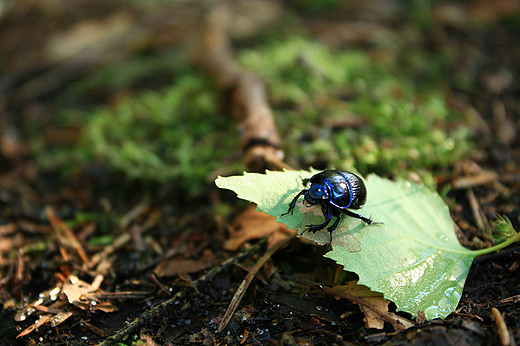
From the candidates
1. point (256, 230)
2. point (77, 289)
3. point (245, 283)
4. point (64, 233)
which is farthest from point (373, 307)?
point (64, 233)

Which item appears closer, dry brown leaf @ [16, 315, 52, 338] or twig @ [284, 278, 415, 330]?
twig @ [284, 278, 415, 330]

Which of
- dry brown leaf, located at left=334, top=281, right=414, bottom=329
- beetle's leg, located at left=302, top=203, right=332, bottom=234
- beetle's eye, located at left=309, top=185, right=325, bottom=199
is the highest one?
beetle's eye, located at left=309, top=185, right=325, bottom=199

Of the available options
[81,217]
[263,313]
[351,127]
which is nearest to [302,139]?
[351,127]

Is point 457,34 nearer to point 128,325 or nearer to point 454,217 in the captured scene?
point 454,217

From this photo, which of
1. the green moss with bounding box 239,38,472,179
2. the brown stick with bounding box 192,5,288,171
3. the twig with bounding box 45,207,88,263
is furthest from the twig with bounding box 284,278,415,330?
the twig with bounding box 45,207,88,263

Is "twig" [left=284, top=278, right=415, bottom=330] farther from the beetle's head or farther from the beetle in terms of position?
the beetle's head

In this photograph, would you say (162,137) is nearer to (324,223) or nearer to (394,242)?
(324,223)

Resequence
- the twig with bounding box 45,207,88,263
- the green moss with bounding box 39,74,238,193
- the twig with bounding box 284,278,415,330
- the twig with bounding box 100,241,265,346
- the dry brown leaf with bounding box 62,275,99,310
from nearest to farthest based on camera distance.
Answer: the twig with bounding box 284,278,415,330 < the twig with bounding box 100,241,265,346 < the dry brown leaf with bounding box 62,275,99,310 < the twig with bounding box 45,207,88,263 < the green moss with bounding box 39,74,238,193
